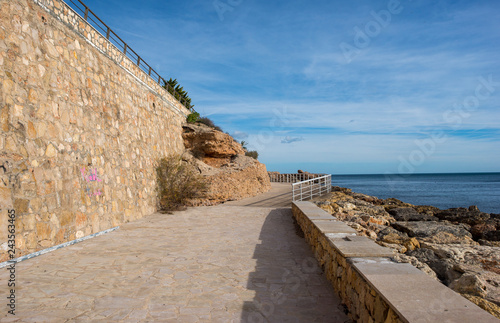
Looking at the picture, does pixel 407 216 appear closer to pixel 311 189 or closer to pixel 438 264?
pixel 311 189

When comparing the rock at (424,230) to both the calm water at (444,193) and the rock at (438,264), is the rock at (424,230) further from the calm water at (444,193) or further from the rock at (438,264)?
the calm water at (444,193)

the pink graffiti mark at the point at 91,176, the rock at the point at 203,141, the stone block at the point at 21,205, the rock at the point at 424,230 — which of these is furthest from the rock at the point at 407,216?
the stone block at the point at 21,205

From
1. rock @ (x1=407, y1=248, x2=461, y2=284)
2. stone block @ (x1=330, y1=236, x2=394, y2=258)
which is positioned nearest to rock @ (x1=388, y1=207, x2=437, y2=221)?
rock @ (x1=407, y1=248, x2=461, y2=284)

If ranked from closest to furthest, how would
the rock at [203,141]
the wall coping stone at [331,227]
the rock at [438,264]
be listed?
1. the rock at [438,264]
2. the wall coping stone at [331,227]
3. the rock at [203,141]

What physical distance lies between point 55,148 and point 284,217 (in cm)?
650

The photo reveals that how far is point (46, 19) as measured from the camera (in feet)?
21.6

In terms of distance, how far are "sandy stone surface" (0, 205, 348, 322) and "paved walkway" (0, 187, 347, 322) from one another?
11mm

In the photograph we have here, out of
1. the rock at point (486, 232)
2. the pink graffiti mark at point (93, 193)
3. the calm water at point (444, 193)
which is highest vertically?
the pink graffiti mark at point (93, 193)

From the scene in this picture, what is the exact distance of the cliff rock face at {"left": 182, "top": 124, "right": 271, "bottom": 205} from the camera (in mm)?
14742

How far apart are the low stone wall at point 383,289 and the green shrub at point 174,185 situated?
332 inches

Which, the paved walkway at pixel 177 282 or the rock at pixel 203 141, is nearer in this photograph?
the paved walkway at pixel 177 282

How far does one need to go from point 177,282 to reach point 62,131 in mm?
4533

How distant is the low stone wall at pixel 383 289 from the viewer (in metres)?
2.04

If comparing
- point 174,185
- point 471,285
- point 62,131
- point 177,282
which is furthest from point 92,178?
point 471,285
